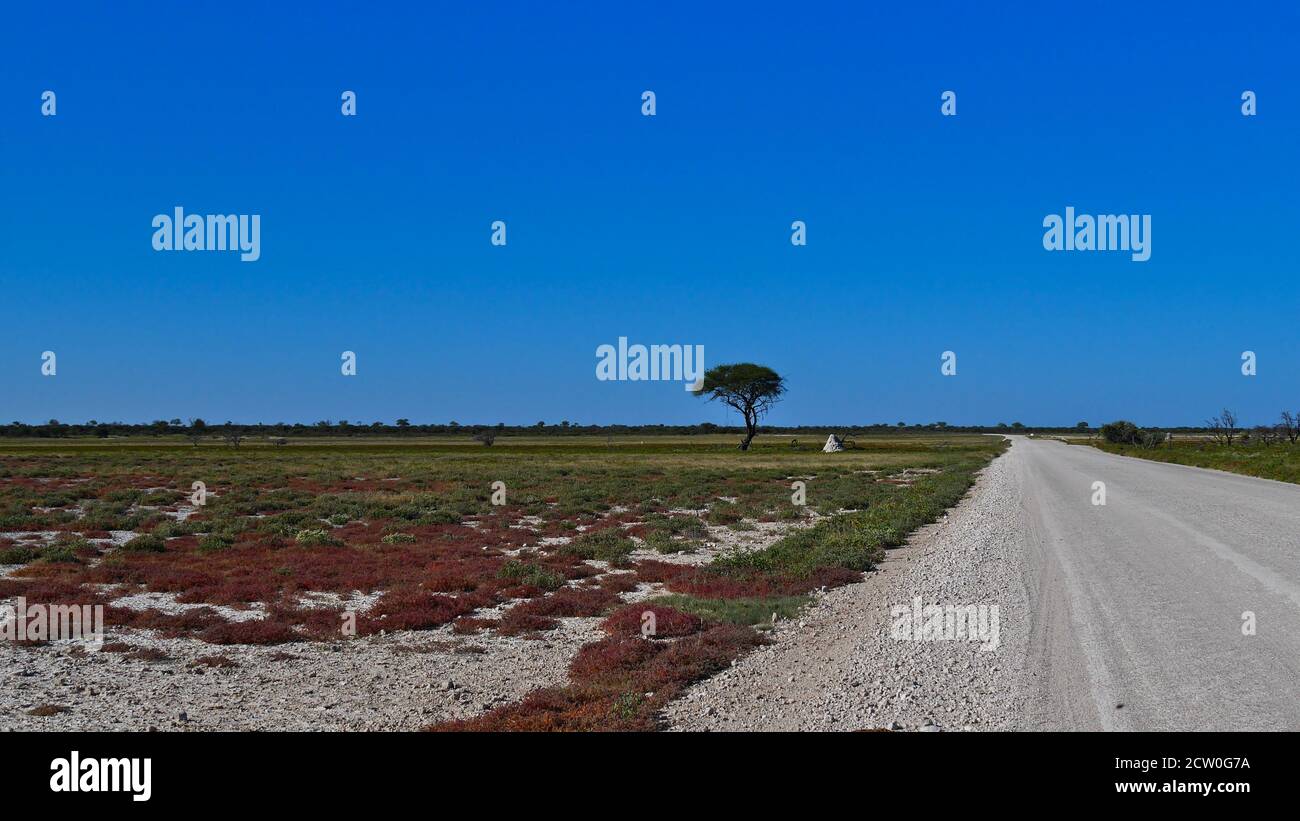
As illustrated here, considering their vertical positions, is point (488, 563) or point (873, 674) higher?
point (873, 674)

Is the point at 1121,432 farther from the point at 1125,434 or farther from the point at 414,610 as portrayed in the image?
the point at 414,610

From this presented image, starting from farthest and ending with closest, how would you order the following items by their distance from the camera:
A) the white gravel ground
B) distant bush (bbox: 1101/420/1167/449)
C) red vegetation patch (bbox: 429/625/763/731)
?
distant bush (bbox: 1101/420/1167/449) → red vegetation patch (bbox: 429/625/763/731) → the white gravel ground

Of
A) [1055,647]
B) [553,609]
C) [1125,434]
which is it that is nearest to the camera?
[1055,647]

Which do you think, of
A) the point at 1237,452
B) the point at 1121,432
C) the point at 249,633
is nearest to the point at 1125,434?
the point at 1121,432

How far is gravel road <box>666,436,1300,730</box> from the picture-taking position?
7062mm

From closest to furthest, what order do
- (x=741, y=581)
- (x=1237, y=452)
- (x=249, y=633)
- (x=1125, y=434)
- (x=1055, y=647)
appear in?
(x=1055, y=647)
(x=249, y=633)
(x=741, y=581)
(x=1237, y=452)
(x=1125, y=434)

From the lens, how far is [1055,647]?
9.14 meters

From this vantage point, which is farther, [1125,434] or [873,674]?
[1125,434]

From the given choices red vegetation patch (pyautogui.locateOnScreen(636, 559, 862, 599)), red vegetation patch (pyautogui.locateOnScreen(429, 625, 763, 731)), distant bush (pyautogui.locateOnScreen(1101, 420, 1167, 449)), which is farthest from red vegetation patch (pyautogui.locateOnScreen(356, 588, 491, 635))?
distant bush (pyautogui.locateOnScreen(1101, 420, 1167, 449))

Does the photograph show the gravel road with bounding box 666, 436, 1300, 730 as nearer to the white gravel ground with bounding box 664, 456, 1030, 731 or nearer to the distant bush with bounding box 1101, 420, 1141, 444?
the white gravel ground with bounding box 664, 456, 1030, 731

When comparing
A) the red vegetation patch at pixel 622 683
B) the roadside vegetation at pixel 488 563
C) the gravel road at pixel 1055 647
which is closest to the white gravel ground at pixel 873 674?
the gravel road at pixel 1055 647
